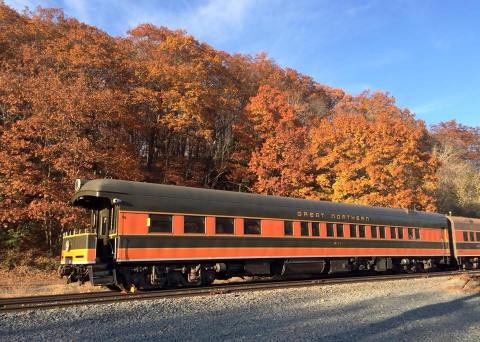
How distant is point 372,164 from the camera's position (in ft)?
104

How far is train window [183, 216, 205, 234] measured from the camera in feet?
46.4

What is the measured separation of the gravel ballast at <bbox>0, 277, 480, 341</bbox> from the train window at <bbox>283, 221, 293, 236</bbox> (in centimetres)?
385

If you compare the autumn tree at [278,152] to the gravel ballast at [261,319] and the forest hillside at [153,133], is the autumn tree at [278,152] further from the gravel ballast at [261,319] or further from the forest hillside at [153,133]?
the gravel ballast at [261,319]

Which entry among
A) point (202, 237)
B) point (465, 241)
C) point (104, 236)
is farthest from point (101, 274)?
point (465, 241)

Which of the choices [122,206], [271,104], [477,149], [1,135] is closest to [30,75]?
[1,135]

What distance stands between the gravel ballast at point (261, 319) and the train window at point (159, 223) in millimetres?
2525

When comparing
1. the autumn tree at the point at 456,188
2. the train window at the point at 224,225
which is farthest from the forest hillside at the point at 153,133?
the autumn tree at the point at 456,188

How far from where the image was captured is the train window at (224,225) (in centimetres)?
1494

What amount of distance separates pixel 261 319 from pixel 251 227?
6.48 m

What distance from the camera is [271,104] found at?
35.3 metres

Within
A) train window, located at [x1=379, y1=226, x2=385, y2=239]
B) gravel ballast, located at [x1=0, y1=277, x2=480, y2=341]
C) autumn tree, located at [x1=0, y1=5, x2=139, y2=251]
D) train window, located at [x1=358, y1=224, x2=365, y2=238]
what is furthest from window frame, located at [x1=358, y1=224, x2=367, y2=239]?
autumn tree, located at [x1=0, y1=5, x2=139, y2=251]

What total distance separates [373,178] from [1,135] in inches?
907

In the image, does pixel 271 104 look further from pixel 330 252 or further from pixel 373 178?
pixel 330 252

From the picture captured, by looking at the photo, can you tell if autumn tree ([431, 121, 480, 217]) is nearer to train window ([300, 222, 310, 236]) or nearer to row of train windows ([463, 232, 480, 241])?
row of train windows ([463, 232, 480, 241])
